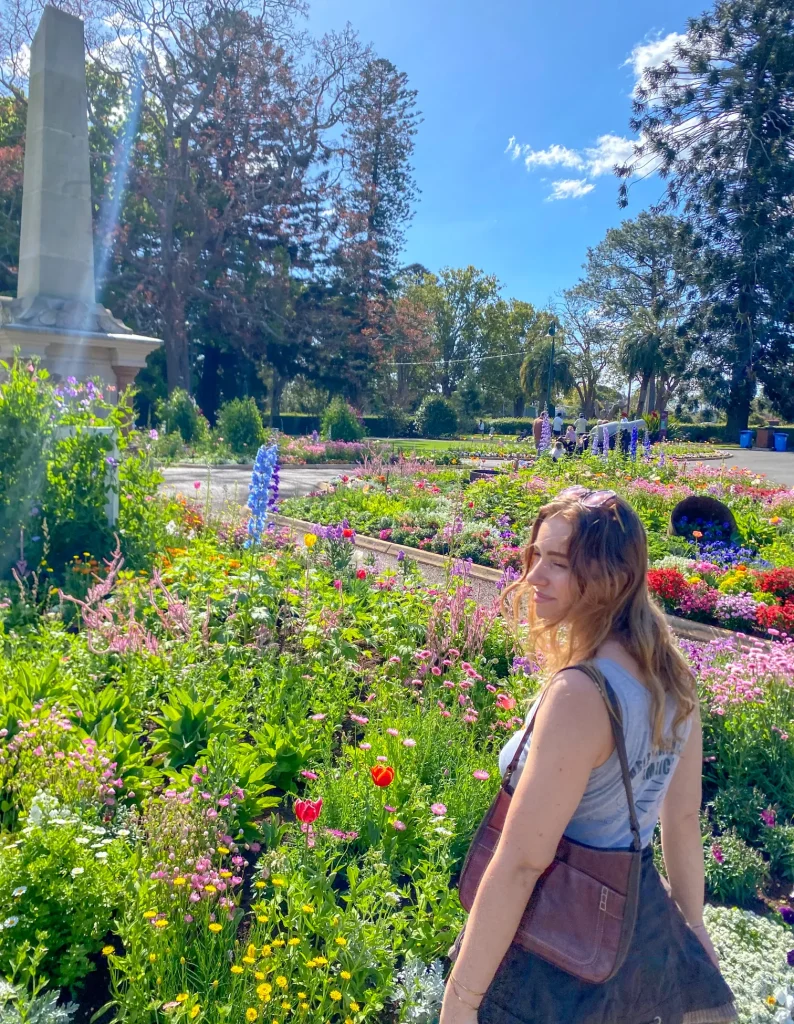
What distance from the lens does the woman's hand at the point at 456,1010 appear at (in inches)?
52.4

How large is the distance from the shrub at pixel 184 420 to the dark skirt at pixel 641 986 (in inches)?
779

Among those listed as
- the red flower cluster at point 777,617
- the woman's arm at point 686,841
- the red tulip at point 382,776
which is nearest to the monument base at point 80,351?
the red flower cluster at point 777,617

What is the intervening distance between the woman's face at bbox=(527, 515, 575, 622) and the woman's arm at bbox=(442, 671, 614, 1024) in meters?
0.23

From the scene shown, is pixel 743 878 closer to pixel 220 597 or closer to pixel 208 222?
pixel 220 597

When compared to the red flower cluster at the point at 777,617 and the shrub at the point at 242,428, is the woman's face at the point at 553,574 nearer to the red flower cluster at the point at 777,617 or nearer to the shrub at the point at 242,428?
the red flower cluster at the point at 777,617

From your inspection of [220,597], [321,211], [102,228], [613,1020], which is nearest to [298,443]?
[102,228]

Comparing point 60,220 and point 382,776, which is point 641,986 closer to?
point 382,776

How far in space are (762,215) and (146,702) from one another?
37.5m

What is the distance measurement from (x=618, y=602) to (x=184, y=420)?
20.5 metres

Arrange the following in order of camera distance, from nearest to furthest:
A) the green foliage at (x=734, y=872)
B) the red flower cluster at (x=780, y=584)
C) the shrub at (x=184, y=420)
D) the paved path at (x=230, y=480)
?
the green foliage at (x=734, y=872) < the red flower cluster at (x=780, y=584) < the paved path at (x=230, y=480) < the shrub at (x=184, y=420)

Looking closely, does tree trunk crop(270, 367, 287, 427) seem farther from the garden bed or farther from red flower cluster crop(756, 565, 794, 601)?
red flower cluster crop(756, 565, 794, 601)

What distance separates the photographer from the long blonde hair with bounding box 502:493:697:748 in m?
1.44

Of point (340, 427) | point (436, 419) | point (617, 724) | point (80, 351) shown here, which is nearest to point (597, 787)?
point (617, 724)

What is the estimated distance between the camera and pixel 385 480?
1287 cm
